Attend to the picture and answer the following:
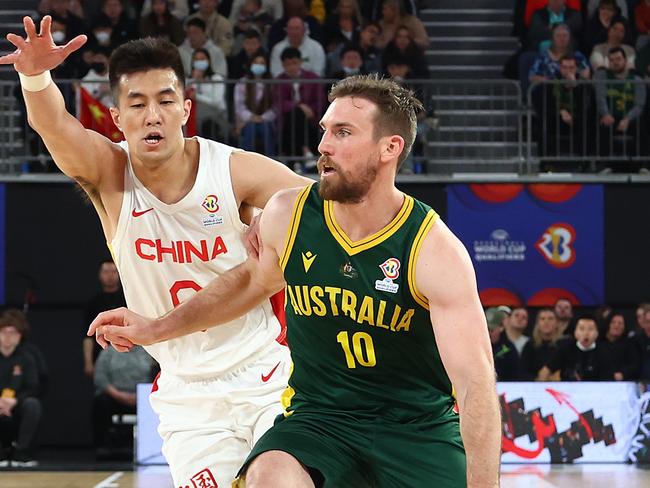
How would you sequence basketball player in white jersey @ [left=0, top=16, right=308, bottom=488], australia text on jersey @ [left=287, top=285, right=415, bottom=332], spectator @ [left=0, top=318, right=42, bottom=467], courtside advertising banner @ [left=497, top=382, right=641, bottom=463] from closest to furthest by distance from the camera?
australia text on jersey @ [left=287, top=285, right=415, bottom=332]
basketball player in white jersey @ [left=0, top=16, right=308, bottom=488]
courtside advertising banner @ [left=497, top=382, right=641, bottom=463]
spectator @ [left=0, top=318, right=42, bottom=467]

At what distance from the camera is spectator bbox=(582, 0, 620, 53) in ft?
48.5

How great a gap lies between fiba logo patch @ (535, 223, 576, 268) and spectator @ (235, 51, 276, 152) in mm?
3238

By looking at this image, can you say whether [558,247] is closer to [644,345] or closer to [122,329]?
[644,345]

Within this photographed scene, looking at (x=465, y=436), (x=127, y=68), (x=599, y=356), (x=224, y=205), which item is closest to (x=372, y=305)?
(x=465, y=436)

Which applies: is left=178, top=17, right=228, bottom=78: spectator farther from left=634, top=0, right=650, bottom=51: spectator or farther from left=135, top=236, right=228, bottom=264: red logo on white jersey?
left=135, top=236, right=228, bottom=264: red logo on white jersey

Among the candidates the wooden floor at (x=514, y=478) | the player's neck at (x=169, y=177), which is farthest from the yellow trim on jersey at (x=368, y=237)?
the wooden floor at (x=514, y=478)

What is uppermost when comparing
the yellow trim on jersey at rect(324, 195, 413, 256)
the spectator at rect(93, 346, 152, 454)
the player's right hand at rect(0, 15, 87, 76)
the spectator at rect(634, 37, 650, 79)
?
the player's right hand at rect(0, 15, 87, 76)

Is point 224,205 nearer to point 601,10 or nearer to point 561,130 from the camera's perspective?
point 561,130

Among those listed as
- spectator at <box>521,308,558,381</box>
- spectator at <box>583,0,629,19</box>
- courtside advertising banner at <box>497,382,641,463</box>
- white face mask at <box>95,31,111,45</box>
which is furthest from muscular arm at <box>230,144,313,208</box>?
spectator at <box>583,0,629,19</box>

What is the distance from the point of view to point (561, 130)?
45.4ft

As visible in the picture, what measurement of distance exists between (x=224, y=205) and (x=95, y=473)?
652cm

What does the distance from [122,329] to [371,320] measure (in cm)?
111

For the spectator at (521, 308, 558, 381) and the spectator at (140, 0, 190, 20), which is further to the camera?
the spectator at (140, 0, 190, 20)

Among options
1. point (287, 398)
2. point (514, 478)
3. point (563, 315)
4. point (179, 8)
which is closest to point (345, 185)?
point (287, 398)
